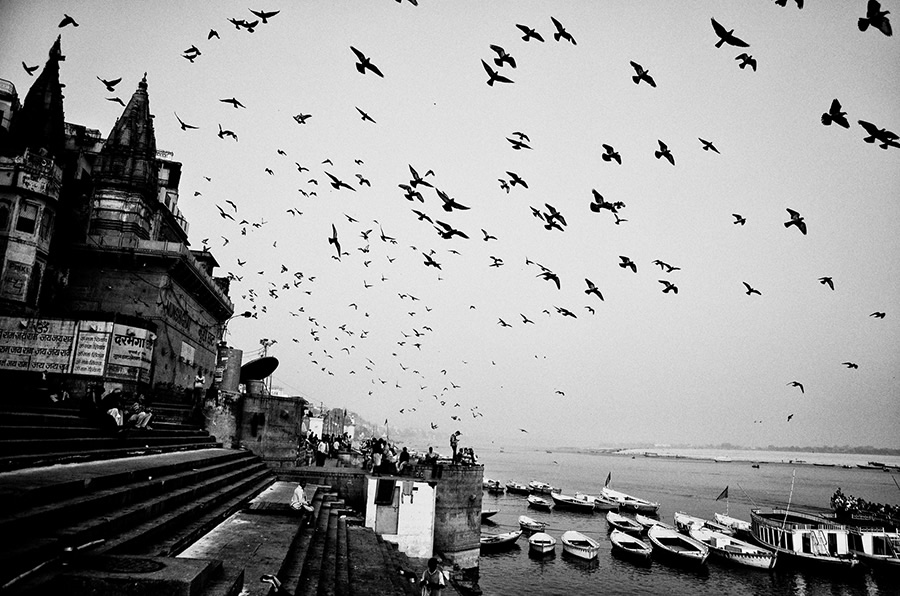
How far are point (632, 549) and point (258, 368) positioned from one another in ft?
92.3

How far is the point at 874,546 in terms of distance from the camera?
110 ft

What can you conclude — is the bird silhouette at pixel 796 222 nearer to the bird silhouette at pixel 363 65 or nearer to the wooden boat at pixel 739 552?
the bird silhouette at pixel 363 65

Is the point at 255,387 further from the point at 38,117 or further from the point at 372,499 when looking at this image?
the point at 38,117

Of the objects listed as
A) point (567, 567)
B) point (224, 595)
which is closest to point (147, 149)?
point (224, 595)

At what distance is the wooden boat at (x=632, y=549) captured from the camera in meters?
33.2

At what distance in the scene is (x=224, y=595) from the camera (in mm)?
5336

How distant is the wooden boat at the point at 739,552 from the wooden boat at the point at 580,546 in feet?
28.7

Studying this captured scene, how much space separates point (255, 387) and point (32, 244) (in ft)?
41.7

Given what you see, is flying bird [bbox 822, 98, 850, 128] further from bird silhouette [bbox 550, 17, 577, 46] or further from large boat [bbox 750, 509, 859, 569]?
large boat [bbox 750, 509, 859, 569]

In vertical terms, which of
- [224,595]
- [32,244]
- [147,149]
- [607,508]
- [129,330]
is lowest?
[607,508]

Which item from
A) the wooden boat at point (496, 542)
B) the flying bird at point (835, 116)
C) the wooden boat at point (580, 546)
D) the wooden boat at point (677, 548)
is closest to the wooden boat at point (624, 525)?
the wooden boat at point (677, 548)

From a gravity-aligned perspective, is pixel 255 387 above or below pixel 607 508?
above

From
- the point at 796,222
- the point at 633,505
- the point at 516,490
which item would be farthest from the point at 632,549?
the point at 516,490

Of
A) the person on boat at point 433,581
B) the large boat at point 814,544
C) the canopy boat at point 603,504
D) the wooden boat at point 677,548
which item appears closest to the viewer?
the person on boat at point 433,581
